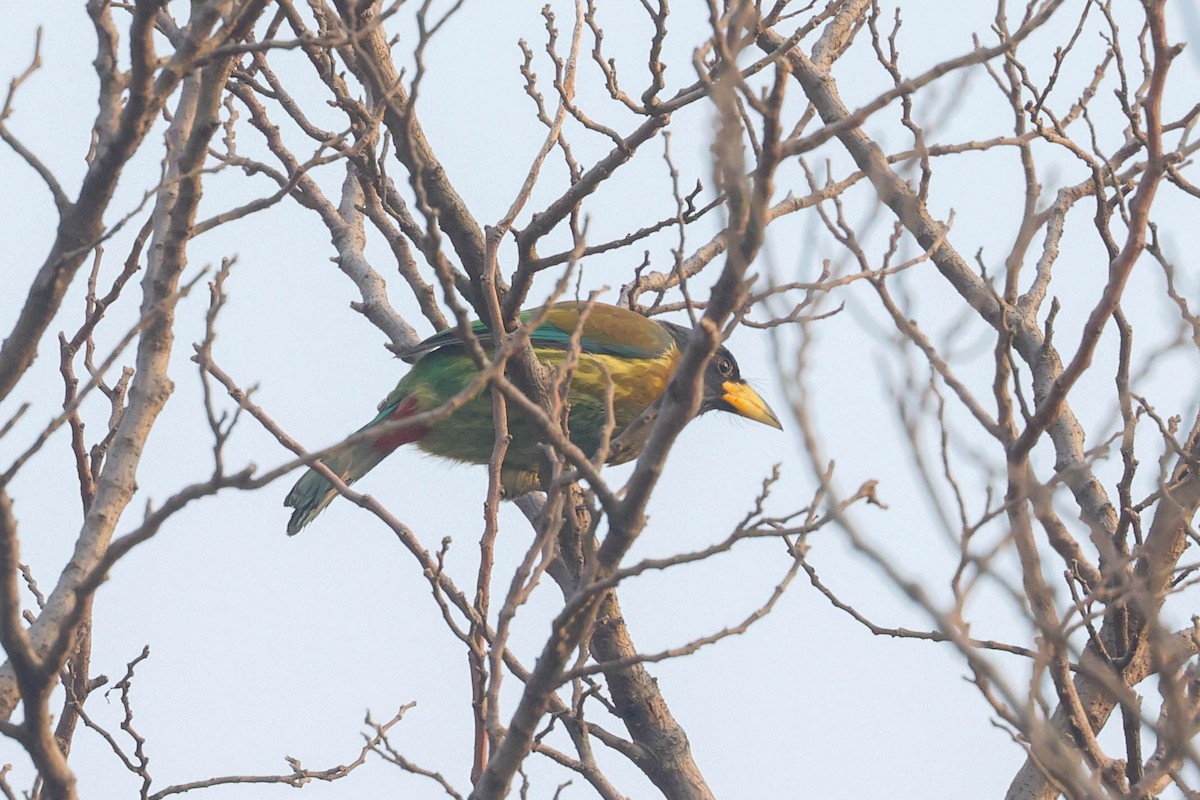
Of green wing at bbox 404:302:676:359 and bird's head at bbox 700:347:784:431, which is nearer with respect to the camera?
green wing at bbox 404:302:676:359

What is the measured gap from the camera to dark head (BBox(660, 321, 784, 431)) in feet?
21.7

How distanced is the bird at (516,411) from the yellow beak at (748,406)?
51 cm

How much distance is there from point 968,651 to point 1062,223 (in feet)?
11.4

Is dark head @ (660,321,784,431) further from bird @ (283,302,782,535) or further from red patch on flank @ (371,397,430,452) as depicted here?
red patch on flank @ (371,397,430,452)

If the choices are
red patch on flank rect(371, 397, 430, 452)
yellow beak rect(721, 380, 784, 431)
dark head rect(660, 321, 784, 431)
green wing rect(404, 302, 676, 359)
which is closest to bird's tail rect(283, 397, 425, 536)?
red patch on flank rect(371, 397, 430, 452)

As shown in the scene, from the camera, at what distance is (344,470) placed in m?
5.74

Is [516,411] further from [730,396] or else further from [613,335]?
[730,396]

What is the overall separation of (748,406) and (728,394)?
110 millimetres

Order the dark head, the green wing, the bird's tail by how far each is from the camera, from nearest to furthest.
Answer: the bird's tail → the green wing → the dark head

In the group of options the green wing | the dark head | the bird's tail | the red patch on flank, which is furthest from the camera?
the dark head

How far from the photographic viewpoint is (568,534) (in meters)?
4.48

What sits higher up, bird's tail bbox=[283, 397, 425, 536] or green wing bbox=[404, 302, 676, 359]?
green wing bbox=[404, 302, 676, 359]

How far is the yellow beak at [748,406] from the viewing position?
6.62 metres

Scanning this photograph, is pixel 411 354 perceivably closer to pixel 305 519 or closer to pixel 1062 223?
pixel 305 519
